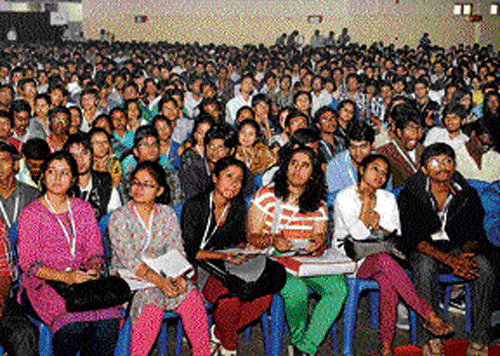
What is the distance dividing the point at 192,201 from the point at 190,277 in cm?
44

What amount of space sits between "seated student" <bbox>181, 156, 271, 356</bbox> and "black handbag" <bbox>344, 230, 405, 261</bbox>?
1.94ft

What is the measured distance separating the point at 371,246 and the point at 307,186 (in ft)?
1.72

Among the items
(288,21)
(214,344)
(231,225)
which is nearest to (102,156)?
(231,225)

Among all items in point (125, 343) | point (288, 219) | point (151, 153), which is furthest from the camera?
point (151, 153)

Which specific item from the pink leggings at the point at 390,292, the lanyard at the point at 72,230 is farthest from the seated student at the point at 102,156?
the pink leggings at the point at 390,292

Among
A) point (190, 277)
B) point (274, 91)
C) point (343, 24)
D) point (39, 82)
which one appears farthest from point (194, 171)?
point (343, 24)

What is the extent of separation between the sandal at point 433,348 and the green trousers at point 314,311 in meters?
0.51

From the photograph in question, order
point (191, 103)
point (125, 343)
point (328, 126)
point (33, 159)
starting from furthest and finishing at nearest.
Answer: point (191, 103), point (328, 126), point (33, 159), point (125, 343)

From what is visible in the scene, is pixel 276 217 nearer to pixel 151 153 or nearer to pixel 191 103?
pixel 151 153

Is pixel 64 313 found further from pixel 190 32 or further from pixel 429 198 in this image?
pixel 190 32

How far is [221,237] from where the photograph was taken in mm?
3652

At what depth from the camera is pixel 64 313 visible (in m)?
3.06

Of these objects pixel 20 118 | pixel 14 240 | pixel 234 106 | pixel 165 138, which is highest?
pixel 234 106

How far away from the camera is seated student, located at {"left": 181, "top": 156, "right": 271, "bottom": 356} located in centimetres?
338
